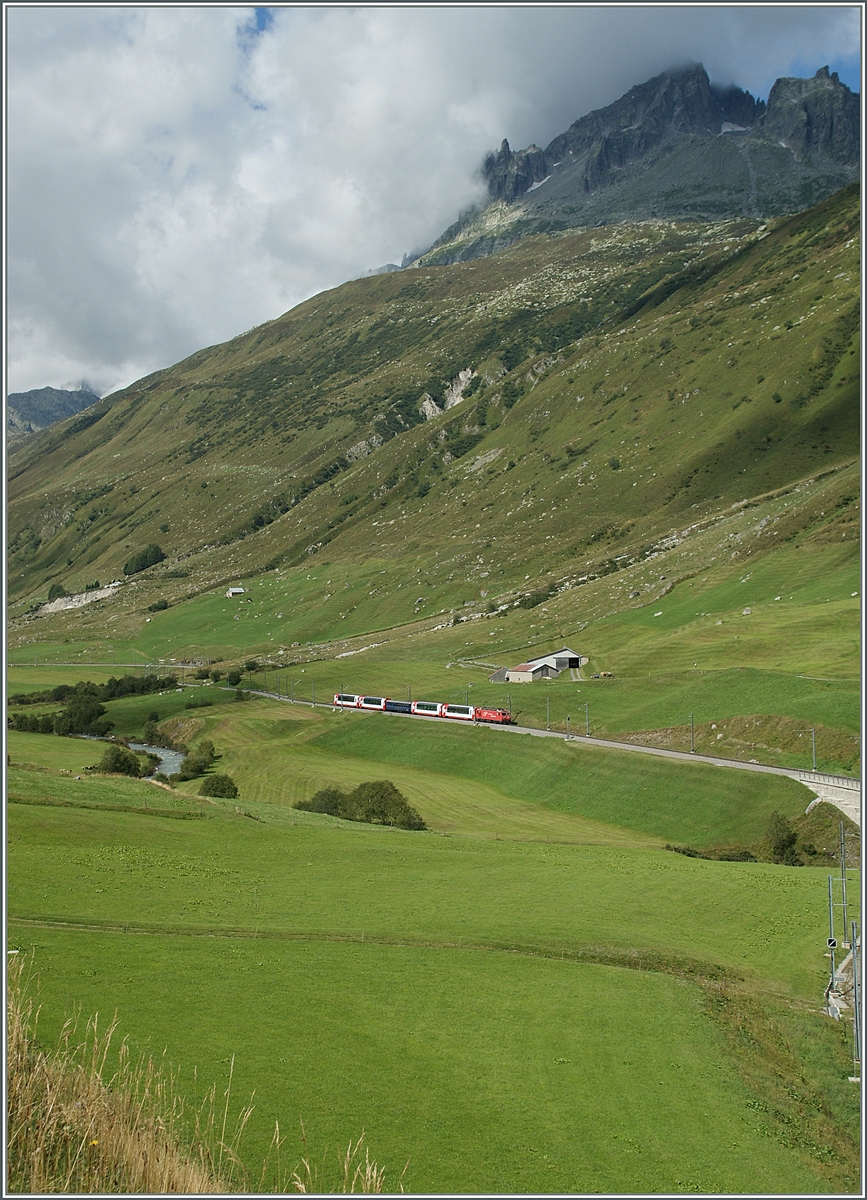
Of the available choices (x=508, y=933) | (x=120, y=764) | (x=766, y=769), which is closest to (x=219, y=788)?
(x=120, y=764)

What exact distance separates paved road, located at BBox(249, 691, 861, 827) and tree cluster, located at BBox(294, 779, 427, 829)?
24.7 metres

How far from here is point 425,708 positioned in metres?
117

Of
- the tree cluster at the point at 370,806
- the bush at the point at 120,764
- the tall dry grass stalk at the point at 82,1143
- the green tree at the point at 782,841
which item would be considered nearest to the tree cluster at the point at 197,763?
the bush at the point at 120,764

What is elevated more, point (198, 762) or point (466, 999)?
point (466, 999)

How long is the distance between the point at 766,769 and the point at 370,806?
33767mm

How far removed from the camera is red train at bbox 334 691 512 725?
107 meters

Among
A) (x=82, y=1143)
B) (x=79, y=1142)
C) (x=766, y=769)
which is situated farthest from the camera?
(x=766, y=769)

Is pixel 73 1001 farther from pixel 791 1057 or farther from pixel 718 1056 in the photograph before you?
pixel 791 1057

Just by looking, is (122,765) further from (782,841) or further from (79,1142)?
(79,1142)

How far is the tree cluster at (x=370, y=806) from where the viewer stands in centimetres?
6975

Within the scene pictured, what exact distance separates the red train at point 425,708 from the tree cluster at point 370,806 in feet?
108

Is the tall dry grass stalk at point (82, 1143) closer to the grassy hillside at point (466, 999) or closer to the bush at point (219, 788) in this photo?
the grassy hillside at point (466, 999)

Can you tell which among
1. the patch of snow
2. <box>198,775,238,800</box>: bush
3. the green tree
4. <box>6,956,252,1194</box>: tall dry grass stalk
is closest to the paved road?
the green tree

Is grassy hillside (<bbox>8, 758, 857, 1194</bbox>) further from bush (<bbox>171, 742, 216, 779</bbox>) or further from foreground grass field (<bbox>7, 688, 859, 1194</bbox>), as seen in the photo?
bush (<bbox>171, 742, 216, 779</bbox>)
